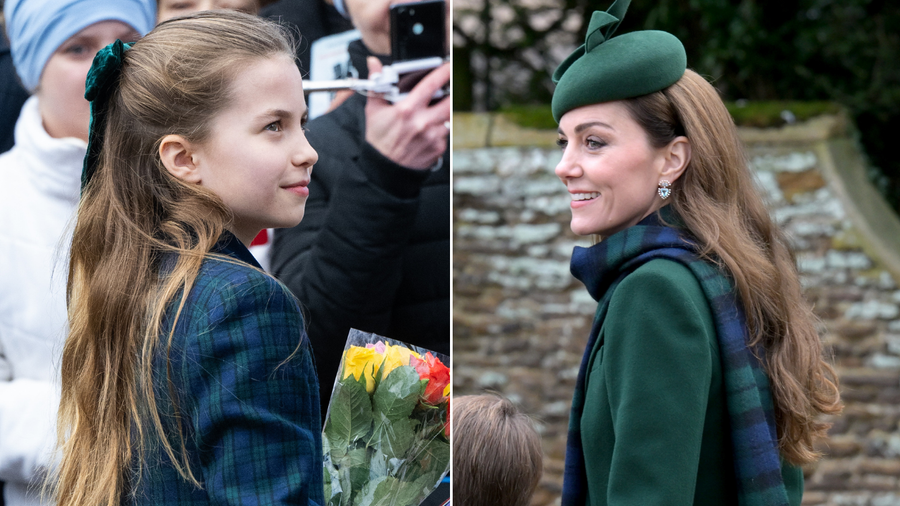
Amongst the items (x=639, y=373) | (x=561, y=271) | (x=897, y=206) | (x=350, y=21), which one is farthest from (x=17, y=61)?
(x=897, y=206)

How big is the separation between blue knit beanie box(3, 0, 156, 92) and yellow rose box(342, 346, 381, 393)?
0.86m

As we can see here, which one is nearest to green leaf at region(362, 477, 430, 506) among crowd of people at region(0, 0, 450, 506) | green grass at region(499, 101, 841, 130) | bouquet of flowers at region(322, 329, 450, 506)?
bouquet of flowers at region(322, 329, 450, 506)

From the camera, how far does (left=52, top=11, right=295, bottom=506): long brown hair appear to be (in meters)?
1.30

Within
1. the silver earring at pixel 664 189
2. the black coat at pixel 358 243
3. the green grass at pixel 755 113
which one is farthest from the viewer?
the green grass at pixel 755 113

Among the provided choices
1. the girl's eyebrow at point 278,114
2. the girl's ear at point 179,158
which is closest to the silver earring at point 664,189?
the girl's eyebrow at point 278,114

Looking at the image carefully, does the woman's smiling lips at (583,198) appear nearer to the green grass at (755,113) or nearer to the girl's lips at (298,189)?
the girl's lips at (298,189)

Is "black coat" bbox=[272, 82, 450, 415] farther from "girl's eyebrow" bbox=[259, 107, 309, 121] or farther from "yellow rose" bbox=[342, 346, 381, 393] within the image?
"girl's eyebrow" bbox=[259, 107, 309, 121]

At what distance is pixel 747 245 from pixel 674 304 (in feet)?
0.99

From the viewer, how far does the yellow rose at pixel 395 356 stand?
1.69m

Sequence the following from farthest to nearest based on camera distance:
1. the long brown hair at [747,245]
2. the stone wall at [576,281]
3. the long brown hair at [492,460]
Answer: the stone wall at [576,281] < the long brown hair at [492,460] < the long brown hair at [747,245]

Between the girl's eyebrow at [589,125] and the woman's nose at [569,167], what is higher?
the girl's eyebrow at [589,125]

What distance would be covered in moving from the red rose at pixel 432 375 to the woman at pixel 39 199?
0.79m

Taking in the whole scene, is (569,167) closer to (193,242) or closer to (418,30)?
(418,30)

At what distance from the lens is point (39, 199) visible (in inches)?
70.4
